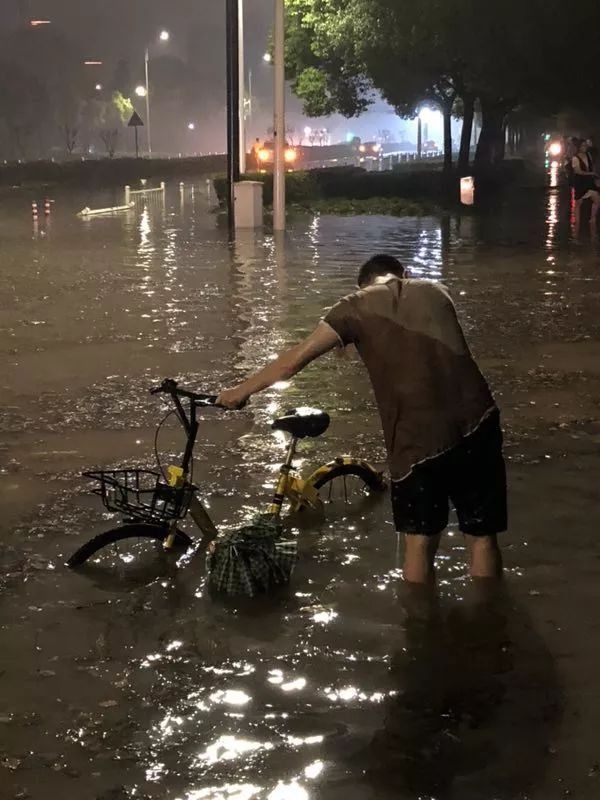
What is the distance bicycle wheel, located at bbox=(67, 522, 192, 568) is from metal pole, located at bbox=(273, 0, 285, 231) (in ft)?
60.0

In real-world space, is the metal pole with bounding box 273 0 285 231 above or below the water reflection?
above

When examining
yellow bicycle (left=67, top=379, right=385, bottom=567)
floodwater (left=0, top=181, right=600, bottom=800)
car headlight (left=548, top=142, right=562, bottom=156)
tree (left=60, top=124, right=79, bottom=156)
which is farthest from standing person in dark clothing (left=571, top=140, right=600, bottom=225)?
tree (left=60, top=124, right=79, bottom=156)

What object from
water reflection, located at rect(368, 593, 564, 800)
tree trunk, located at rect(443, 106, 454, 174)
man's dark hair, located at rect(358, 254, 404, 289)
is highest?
tree trunk, located at rect(443, 106, 454, 174)

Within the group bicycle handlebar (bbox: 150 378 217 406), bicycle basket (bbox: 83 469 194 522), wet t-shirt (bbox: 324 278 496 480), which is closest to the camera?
wet t-shirt (bbox: 324 278 496 480)

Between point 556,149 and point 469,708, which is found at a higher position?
point 556,149

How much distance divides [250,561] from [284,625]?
376 mm

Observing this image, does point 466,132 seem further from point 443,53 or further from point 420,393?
point 420,393

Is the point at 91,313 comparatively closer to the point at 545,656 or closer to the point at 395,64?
the point at 545,656

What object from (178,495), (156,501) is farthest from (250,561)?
(156,501)

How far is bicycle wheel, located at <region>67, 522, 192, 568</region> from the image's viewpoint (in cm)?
531

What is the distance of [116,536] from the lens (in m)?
5.31

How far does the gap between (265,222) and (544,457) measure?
64.5 feet

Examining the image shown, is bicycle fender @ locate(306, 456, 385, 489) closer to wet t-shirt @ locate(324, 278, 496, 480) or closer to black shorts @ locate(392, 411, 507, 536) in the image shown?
black shorts @ locate(392, 411, 507, 536)

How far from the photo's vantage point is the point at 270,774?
11.9ft
